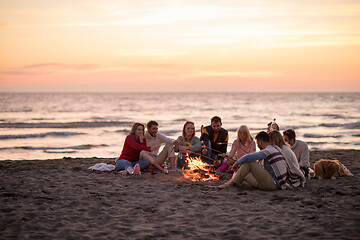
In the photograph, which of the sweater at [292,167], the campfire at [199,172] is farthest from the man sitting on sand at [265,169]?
the campfire at [199,172]

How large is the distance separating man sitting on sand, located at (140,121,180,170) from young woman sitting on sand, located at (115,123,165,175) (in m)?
0.26

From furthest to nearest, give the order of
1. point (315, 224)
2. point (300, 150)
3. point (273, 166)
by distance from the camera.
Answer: point (300, 150) → point (273, 166) → point (315, 224)

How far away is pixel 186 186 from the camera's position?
26.5ft

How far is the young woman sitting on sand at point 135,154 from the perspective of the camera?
9359 millimetres

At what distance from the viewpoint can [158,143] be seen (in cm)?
1012

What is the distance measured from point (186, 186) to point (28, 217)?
350 cm

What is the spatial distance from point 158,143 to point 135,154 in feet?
2.48

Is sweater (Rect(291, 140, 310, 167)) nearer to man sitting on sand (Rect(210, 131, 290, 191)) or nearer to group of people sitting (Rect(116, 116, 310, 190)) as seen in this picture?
group of people sitting (Rect(116, 116, 310, 190))

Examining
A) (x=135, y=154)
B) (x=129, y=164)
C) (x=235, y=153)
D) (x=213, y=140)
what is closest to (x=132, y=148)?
(x=135, y=154)

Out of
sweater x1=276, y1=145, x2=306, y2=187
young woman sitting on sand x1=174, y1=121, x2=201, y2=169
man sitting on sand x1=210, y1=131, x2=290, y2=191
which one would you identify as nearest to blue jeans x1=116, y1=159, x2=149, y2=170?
young woman sitting on sand x1=174, y1=121, x2=201, y2=169

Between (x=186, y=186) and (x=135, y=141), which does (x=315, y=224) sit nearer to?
(x=186, y=186)

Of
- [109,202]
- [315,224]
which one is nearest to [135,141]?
[109,202]

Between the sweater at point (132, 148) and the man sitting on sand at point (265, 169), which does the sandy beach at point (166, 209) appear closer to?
the man sitting on sand at point (265, 169)

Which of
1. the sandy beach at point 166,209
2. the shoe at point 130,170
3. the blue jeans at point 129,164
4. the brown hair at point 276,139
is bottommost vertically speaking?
the sandy beach at point 166,209
